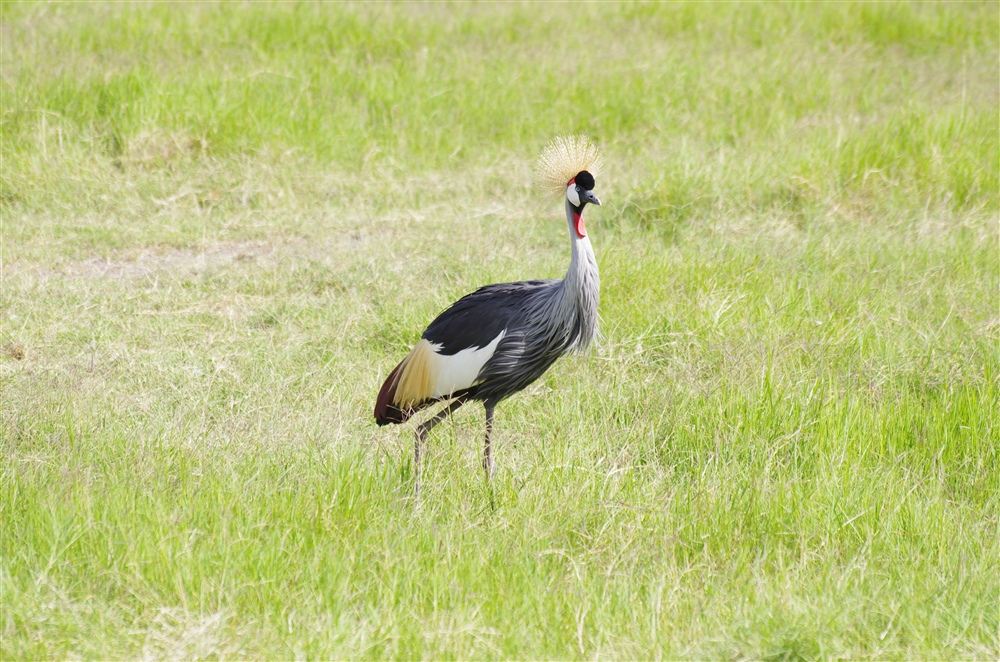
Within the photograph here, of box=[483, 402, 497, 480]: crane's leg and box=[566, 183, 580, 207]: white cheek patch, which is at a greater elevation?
box=[566, 183, 580, 207]: white cheek patch

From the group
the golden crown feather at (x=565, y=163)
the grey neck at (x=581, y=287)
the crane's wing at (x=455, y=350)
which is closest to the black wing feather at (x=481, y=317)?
the crane's wing at (x=455, y=350)

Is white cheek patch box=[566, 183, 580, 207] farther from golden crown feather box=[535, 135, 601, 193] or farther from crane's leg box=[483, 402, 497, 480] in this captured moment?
crane's leg box=[483, 402, 497, 480]

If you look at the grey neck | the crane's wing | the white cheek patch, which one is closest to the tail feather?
the crane's wing

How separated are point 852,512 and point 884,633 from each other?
1.89 ft

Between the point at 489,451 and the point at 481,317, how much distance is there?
1.40 ft

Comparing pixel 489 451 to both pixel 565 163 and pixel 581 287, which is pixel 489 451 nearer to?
pixel 581 287

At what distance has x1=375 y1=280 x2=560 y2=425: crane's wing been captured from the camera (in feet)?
11.0

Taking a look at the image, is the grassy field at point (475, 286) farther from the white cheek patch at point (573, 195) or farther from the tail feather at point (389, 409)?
the white cheek patch at point (573, 195)

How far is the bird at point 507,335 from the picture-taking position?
3.29 metres

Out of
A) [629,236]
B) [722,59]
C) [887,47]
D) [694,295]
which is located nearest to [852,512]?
[694,295]

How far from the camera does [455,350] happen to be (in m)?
3.40

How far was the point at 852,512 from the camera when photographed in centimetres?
295

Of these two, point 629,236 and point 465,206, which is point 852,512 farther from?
point 465,206

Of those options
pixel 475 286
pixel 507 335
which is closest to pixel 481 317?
pixel 507 335
